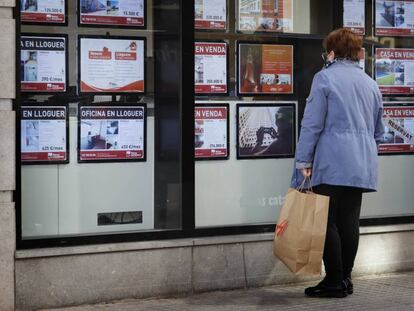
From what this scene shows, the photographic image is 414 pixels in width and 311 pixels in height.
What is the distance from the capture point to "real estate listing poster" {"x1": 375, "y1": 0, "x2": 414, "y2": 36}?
23.5 feet

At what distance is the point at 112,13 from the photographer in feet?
20.0

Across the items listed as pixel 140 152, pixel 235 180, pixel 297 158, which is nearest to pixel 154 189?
pixel 140 152

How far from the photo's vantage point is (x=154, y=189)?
629cm

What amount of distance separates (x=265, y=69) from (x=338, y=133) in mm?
1222

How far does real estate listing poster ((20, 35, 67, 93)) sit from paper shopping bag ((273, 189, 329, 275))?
186 centimetres

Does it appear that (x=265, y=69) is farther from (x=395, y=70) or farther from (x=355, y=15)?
(x=395, y=70)

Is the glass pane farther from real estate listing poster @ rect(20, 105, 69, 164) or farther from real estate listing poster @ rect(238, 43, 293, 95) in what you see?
real estate listing poster @ rect(238, 43, 293, 95)

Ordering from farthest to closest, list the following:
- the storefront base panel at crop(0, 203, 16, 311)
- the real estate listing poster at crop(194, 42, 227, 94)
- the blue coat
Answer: the real estate listing poster at crop(194, 42, 227, 94) → the blue coat → the storefront base panel at crop(0, 203, 16, 311)

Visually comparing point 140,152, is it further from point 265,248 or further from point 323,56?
point 323,56

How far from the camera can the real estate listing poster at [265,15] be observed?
261 inches

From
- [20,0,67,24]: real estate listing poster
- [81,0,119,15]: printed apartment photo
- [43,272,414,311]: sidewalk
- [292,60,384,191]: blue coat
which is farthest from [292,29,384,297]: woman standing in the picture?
[20,0,67,24]: real estate listing poster

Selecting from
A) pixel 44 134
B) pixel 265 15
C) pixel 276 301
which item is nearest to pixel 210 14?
pixel 265 15

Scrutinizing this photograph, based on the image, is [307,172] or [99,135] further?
[99,135]

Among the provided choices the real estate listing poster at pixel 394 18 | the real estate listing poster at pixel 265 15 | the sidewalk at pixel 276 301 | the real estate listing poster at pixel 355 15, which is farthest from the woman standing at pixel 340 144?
the real estate listing poster at pixel 394 18
